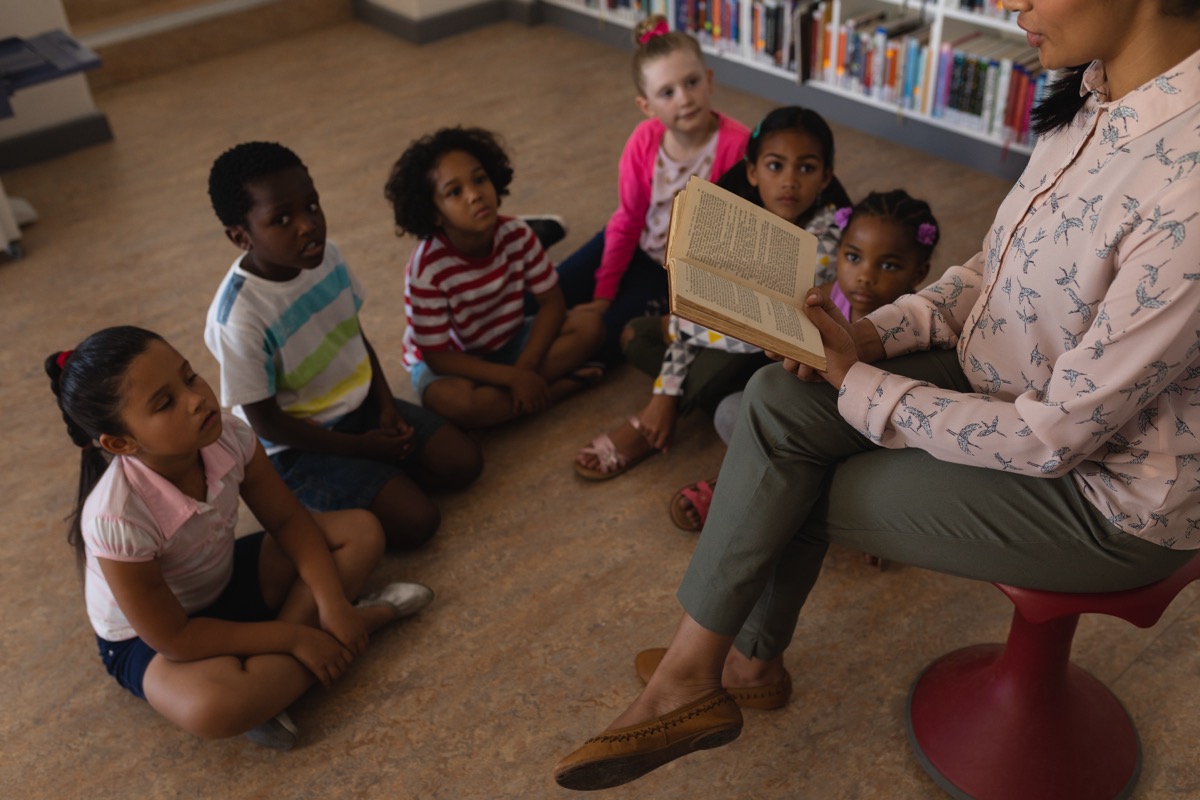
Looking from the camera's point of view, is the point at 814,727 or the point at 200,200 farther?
the point at 200,200

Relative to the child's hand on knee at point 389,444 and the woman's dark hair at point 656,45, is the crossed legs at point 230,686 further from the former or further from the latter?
the woman's dark hair at point 656,45

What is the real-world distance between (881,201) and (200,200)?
2559 mm

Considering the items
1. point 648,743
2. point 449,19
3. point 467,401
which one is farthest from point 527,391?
point 449,19

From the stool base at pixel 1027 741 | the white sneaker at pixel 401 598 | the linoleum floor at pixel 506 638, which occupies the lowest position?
the linoleum floor at pixel 506 638

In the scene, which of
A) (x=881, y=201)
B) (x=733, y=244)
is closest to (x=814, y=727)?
(x=733, y=244)

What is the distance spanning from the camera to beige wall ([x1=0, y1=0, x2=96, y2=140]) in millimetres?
3801

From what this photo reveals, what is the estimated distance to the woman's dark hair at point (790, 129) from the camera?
219 centimetres

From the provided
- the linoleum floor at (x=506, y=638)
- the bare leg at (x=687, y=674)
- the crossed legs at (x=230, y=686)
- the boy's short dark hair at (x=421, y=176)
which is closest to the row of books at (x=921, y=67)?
the linoleum floor at (x=506, y=638)

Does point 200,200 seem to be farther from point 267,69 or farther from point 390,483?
point 390,483

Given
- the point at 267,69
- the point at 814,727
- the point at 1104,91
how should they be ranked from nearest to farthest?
the point at 1104,91, the point at 814,727, the point at 267,69

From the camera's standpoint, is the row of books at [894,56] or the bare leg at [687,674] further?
the row of books at [894,56]

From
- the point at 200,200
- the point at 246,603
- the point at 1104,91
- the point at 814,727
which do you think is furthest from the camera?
the point at 200,200

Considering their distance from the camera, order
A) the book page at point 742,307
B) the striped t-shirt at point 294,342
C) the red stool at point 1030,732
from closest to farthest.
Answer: the book page at point 742,307 → the red stool at point 1030,732 → the striped t-shirt at point 294,342

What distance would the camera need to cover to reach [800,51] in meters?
3.77
